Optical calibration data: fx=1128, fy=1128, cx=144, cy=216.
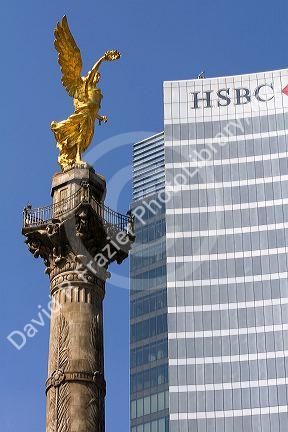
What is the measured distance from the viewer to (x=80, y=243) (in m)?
34.3

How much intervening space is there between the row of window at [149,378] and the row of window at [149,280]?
883 centimetres

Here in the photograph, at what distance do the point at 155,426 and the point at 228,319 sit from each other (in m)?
13.8

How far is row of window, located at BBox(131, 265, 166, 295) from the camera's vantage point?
111 m

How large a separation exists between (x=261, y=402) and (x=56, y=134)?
59.3m

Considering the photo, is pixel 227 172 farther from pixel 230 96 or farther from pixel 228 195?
pixel 230 96

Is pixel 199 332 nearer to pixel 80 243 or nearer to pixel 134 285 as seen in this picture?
pixel 134 285

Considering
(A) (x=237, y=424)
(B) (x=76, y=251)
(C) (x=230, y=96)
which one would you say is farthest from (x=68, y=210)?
(C) (x=230, y=96)

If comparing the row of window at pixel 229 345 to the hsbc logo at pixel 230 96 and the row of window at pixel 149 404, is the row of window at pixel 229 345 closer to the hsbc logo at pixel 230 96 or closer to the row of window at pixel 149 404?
the row of window at pixel 149 404

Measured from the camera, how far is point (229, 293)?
97.2 meters

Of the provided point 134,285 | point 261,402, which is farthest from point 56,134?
point 134,285

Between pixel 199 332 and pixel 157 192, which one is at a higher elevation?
pixel 157 192

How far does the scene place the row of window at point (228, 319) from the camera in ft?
312

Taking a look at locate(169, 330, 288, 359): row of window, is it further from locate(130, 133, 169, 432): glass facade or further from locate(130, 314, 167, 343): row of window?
locate(130, 314, 167, 343): row of window

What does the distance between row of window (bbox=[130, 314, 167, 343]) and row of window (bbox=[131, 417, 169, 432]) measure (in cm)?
853
